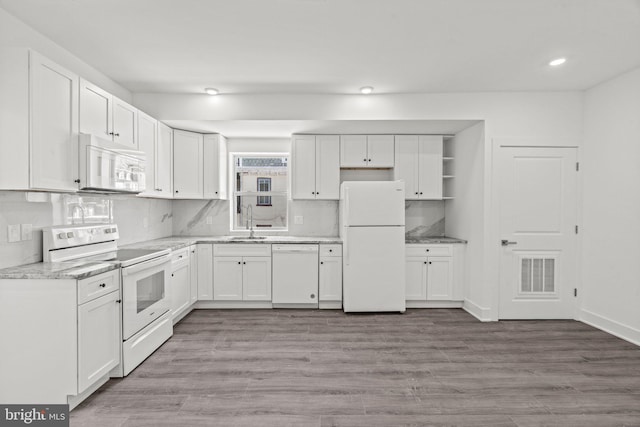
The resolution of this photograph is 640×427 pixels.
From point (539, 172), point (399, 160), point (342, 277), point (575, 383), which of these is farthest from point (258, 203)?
point (575, 383)

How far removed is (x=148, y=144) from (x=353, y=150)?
96.5 inches

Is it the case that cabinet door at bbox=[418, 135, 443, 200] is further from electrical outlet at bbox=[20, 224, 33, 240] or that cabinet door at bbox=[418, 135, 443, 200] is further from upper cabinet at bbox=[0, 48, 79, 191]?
electrical outlet at bbox=[20, 224, 33, 240]

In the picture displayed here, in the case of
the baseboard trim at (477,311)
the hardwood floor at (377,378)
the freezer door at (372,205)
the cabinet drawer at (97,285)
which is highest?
the freezer door at (372,205)

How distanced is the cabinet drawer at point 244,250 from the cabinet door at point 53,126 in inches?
75.7

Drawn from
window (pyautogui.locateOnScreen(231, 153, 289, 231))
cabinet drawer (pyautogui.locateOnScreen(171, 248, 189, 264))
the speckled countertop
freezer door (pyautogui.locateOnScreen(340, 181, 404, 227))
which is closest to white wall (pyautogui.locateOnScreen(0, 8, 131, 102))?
the speckled countertop

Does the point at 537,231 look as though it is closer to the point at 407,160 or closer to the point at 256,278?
the point at 407,160

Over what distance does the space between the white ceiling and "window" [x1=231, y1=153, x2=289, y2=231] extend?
1416 millimetres

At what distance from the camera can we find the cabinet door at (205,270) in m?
4.11

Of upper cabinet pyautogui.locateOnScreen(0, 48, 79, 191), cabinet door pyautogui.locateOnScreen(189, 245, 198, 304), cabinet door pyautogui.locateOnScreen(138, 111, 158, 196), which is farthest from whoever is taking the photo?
cabinet door pyautogui.locateOnScreen(189, 245, 198, 304)

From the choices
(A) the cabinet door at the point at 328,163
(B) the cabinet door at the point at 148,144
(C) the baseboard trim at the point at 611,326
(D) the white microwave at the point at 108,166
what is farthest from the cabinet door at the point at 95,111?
(C) the baseboard trim at the point at 611,326

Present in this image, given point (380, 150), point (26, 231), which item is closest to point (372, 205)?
point (380, 150)

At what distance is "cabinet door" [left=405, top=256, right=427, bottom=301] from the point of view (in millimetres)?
4164

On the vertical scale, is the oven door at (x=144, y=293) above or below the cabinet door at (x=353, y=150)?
below

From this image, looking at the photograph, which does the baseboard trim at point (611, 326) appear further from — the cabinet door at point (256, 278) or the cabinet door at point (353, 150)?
the cabinet door at point (256, 278)
